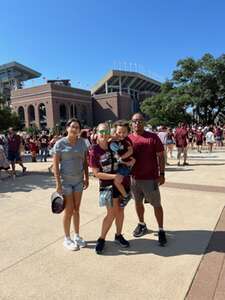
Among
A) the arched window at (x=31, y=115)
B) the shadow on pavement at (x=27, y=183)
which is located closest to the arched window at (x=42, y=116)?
the arched window at (x=31, y=115)

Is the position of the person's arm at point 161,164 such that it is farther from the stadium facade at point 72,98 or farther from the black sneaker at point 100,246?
the stadium facade at point 72,98

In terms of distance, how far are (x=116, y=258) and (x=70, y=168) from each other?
4.07 ft

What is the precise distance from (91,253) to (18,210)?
2728mm

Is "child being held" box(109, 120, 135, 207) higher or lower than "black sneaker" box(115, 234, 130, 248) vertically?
higher

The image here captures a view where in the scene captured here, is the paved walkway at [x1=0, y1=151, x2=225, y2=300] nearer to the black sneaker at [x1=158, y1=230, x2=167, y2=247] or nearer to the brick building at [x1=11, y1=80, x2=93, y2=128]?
the black sneaker at [x1=158, y1=230, x2=167, y2=247]

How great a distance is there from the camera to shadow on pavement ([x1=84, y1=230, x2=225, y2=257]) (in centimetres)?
399

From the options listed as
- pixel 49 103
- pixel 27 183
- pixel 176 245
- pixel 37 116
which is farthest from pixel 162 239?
pixel 37 116

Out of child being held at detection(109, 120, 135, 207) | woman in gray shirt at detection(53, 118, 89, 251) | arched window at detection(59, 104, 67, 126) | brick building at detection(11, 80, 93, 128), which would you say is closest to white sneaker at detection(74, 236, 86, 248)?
woman in gray shirt at detection(53, 118, 89, 251)

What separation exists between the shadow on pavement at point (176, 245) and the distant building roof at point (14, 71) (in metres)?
92.9

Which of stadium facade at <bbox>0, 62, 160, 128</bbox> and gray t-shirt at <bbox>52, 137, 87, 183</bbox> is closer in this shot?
gray t-shirt at <bbox>52, 137, 87, 183</bbox>

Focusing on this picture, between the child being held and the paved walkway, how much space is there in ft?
2.57

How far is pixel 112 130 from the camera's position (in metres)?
3.98

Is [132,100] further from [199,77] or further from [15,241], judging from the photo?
[15,241]

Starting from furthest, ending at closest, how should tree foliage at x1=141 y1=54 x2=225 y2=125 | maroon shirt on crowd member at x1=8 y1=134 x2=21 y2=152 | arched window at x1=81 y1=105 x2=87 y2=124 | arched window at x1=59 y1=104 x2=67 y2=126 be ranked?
arched window at x1=81 y1=105 x2=87 y2=124, arched window at x1=59 y1=104 x2=67 y2=126, tree foliage at x1=141 y1=54 x2=225 y2=125, maroon shirt on crowd member at x1=8 y1=134 x2=21 y2=152
